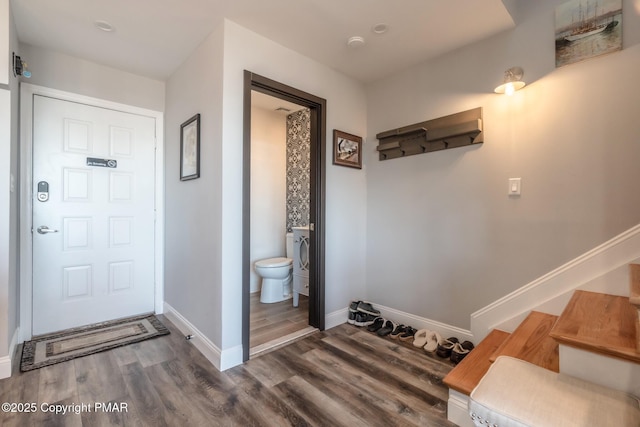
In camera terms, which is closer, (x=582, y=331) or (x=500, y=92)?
(x=582, y=331)

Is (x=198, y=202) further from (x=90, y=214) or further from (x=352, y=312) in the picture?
(x=352, y=312)

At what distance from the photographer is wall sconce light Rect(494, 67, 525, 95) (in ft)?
6.54

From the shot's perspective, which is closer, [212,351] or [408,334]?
[212,351]

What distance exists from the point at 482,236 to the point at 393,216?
794mm

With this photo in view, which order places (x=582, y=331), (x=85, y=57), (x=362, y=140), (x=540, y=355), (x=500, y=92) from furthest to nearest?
(x=362, y=140) → (x=85, y=57) → (x=500, y=92) → (x=540, y=355) → (x=582, y=331)

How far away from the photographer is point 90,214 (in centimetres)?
269

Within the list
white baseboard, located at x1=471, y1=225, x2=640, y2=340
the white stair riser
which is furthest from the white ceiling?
the white stair riser

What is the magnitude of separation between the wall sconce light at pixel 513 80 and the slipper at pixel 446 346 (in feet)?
6.19

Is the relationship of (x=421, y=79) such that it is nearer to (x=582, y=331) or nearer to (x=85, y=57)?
(x=582, y=331)

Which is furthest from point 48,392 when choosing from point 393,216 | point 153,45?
point 393,216

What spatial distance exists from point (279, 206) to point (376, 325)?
6.68 ft

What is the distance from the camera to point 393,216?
2.79 meters

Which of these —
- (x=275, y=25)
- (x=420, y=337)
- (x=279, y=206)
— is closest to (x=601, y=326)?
(x=420, y=337)

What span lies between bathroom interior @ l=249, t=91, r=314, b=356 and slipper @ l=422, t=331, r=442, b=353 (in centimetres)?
131
